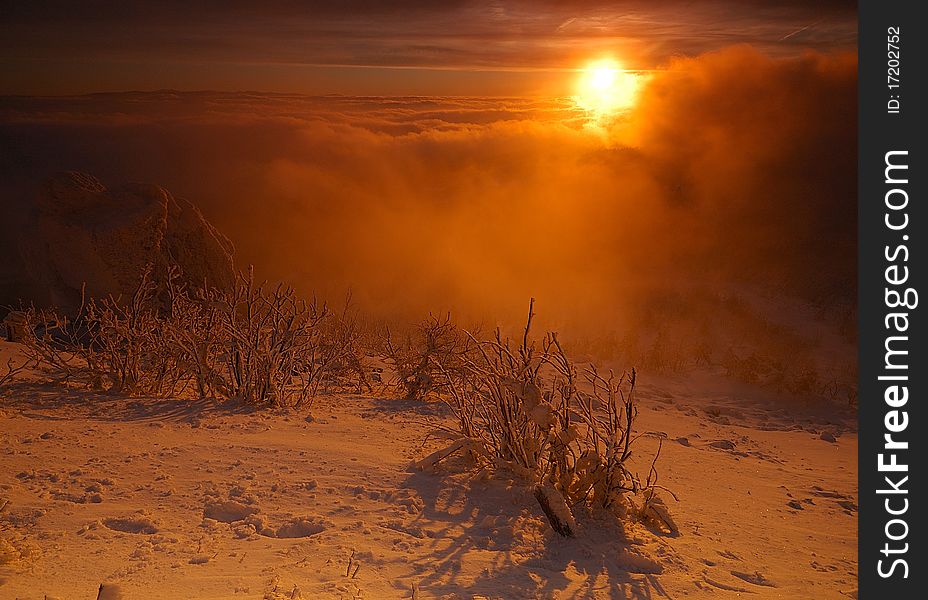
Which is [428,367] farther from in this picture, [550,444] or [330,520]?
[330,520]

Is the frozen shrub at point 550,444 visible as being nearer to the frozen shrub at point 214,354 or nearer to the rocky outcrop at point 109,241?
the frozen shrub at point 214,354

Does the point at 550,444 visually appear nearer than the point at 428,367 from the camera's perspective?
Yes

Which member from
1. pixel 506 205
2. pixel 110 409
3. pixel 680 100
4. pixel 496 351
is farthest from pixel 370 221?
pixel 496 351

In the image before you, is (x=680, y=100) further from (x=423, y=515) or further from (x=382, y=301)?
(x=423, y=515)

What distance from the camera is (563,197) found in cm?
1806

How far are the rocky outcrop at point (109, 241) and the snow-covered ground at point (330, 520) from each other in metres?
3.15

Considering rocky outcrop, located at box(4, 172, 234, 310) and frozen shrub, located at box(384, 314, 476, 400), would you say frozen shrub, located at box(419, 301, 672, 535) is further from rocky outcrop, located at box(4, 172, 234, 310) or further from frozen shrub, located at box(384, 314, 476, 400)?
rocky outcrop, located at box(4, 172, 234, 310)

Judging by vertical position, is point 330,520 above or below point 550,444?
below

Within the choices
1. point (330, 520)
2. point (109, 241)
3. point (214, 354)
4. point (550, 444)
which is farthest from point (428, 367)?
point (109, 241)

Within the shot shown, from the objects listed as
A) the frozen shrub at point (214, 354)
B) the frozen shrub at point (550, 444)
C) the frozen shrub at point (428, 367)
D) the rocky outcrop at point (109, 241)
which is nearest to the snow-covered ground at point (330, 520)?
the frozen shrub at point (550, 444)

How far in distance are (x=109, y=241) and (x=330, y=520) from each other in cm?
592

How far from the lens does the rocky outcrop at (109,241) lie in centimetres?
782

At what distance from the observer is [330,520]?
2994mm

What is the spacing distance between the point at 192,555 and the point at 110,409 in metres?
2.48
